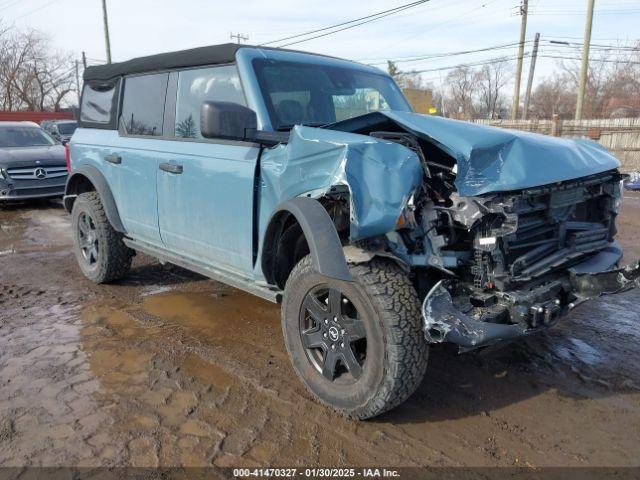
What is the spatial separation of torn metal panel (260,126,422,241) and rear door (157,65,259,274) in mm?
545

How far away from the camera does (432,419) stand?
291cm

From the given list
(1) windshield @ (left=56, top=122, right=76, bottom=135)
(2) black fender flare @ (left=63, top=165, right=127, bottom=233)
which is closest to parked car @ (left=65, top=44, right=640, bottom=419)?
(2) black fender flare @ (left=63, top=165, right=127, bottom=233)

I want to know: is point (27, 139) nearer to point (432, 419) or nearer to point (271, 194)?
Result: point (271, 194)

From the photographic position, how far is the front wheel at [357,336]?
8.52ft

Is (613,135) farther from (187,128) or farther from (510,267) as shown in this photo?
(510,267)

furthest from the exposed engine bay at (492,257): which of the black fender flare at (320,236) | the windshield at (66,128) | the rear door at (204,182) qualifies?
the windshield at (66,128)

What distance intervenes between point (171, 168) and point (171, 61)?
2.95ft

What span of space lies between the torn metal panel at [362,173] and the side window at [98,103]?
2.81 metres

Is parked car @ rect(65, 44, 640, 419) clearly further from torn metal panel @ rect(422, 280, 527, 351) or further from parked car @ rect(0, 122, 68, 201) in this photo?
parked car @ rect(0, 122, 68, 201)

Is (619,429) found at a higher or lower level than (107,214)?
lower

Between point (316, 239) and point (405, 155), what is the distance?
612mm

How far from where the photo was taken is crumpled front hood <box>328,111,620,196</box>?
2645 millimetres

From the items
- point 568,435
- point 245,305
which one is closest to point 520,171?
point 568,435

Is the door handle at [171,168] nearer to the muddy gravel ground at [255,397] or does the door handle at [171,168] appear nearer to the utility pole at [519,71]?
the muddy gravel ground at [255,397]
